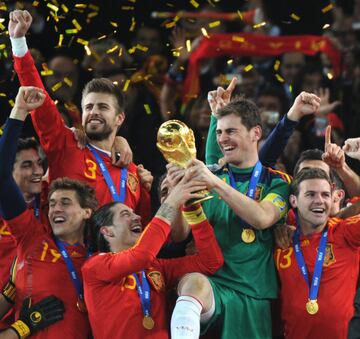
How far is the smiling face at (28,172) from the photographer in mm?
7805

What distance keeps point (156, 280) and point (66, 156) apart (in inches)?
46.0

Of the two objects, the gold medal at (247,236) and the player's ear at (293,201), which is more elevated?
the player's ear at (293,201)

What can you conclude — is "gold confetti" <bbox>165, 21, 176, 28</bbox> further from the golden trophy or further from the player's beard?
the golden trophy

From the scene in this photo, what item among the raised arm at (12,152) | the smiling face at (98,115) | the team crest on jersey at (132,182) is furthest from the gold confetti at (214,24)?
the raised arm at (12,152)

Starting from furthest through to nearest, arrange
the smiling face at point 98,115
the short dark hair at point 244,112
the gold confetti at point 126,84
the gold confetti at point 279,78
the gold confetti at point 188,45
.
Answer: the gold confetti at point 188,45 < the gold confetti at point 279,78 < the gold confetti at point 126,84 < the smiling face at point 98,115 < the short dark hair at point 244,112

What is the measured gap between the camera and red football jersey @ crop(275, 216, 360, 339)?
6961 millimetres

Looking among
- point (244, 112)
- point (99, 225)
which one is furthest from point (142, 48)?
point (99, 225)

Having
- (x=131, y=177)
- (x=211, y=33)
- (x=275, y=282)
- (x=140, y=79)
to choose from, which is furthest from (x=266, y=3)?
(x=275, y=282)

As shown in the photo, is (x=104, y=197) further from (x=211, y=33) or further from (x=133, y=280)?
(x=211, y=33)

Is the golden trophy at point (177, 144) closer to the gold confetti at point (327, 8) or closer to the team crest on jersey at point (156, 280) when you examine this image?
the team crest on jersey at point (156, 280)

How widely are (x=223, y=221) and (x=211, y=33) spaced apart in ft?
13.1

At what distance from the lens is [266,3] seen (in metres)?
11.0

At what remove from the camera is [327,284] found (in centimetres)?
701

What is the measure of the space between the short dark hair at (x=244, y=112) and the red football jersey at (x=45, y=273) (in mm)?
1279
